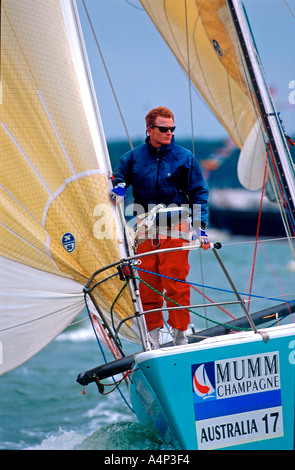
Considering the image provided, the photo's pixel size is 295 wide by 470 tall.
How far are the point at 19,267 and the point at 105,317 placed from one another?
59 cm

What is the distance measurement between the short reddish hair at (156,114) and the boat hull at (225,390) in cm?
127

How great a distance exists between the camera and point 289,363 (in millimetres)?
4219

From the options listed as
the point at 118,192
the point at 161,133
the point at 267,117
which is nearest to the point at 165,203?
the point at 118,192

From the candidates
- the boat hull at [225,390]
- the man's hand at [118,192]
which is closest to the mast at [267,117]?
the man's hand at [118,192]

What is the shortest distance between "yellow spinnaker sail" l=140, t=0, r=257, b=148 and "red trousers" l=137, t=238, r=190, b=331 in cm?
225

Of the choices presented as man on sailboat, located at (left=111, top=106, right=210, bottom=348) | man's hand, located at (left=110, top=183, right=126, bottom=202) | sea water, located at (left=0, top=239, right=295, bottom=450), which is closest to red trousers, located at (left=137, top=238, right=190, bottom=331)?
man on sailboat, located at (left=111, top=106, right=210, bottom=348)

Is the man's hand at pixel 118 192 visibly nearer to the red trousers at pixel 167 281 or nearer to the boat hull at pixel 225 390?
the red trousers at pixel 167 281

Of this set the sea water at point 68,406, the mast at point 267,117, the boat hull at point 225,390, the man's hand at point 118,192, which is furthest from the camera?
the mast at point 267,117

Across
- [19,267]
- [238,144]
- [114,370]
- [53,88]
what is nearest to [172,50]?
[238,144]

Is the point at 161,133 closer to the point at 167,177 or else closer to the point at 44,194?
the point at 167,177

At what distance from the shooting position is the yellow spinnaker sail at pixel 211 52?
6.36m

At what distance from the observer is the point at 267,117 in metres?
5.62

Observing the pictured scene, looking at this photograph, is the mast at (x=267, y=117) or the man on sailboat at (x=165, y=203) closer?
the man on sailboat at (x=165, y=203)

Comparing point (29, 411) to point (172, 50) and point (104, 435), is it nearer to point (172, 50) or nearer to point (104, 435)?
point (104, 435)
